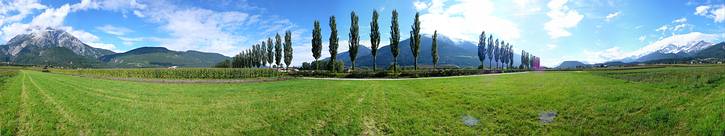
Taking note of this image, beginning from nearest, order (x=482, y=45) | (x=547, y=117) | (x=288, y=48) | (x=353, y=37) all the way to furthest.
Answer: (x=547, y=117) → (x=353, y=37) → (x=288, y=48) → (x=482, y=45)

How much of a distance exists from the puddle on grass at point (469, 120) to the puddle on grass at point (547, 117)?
2.39 m

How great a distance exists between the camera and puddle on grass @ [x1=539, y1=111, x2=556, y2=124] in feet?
43.6

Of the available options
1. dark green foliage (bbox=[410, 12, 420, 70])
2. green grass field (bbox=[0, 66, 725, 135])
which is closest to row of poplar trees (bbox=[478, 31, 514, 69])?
dark green foliage (bbox=[410, 12, 420, 70])

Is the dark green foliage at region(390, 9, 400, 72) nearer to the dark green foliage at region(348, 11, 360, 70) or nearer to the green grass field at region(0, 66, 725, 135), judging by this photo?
the dark green foliage at region(348, 11, 360, 70)

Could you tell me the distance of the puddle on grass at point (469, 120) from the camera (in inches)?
535

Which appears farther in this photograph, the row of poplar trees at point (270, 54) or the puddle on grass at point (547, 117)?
the row of poplar trees at point (270, 54)

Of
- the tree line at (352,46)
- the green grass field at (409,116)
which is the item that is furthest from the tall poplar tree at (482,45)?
the green grass field at (409,116)

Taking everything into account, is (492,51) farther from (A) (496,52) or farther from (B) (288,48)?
(B) (288,48)

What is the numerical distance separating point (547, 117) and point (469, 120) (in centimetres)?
292

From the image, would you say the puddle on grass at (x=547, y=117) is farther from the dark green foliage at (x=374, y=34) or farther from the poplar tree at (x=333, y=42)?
the poplar tree at (x=333, y=42)

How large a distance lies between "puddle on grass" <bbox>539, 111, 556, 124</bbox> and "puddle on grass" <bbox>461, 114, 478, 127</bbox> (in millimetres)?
2390

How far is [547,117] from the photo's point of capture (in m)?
13.9

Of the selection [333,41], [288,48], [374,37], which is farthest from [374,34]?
[288,48]

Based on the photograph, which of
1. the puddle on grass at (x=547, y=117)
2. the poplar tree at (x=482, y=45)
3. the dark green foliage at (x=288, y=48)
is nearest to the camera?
the puddle on grass at (x=547, y=117)
